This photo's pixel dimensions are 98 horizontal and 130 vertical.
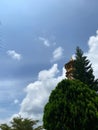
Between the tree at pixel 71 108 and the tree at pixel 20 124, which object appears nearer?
the tree at pixel 71 108

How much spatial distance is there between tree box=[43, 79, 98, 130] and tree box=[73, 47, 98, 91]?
16.2 m

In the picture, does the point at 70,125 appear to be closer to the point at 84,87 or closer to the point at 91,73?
the point at 84,87

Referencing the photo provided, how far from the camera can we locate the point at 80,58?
52.7 m

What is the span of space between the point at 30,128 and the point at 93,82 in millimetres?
10748

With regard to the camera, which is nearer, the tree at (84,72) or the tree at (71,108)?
the tree at (71,108)

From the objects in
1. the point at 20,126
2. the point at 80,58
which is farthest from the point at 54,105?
the point at 80,58

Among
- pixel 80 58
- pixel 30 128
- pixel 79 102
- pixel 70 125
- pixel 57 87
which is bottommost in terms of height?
pixel 70 125

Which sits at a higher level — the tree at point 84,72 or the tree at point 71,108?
the tree at point 84,72

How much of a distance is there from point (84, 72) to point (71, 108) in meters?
20.1

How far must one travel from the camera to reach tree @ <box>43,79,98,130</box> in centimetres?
3075

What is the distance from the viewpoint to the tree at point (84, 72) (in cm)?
4997

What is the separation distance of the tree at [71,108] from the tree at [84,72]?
16226 mm

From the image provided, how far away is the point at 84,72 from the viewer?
51031mm

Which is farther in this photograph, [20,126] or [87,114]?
[20,126]
